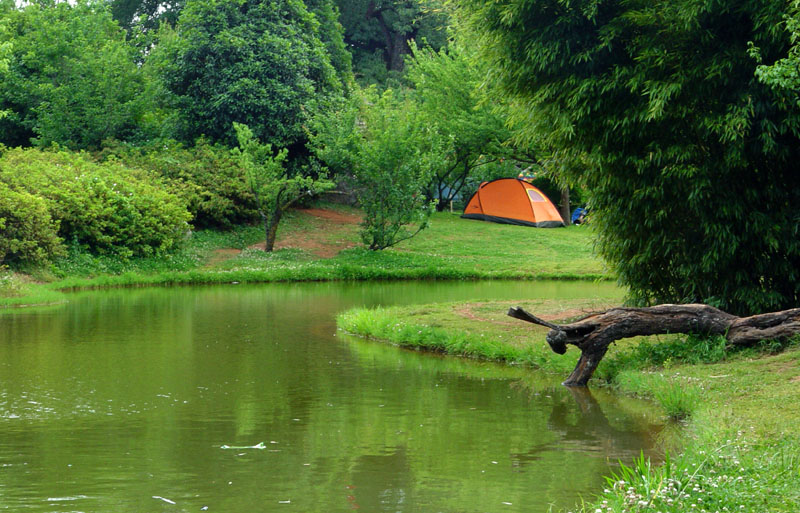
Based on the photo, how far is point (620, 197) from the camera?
13750mm

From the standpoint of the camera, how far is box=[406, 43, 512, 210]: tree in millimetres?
43000

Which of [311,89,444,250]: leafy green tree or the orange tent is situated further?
the orange tent

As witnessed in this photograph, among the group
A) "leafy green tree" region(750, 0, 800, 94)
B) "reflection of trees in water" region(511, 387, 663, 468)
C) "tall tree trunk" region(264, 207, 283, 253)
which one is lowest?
"reflection of trees in water" region(511, 387, 663, 468)

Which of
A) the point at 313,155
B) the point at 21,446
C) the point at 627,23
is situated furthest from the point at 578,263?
the point at 21,446

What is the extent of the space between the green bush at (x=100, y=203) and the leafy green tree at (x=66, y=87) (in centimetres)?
546

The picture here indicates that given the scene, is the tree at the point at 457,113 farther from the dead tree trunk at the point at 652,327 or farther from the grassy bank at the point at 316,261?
the dead tree trunk at the point at 652,327

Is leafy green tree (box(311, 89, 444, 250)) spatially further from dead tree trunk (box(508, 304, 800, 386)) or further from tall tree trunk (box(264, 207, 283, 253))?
dead tree trunk (box(508, 304, 800, 386))

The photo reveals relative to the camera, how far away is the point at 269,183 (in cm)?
3253

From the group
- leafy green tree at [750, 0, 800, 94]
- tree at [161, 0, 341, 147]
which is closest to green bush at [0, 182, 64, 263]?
tree at [161, 0, 341, 147]

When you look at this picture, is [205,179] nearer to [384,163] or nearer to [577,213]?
[384,163]

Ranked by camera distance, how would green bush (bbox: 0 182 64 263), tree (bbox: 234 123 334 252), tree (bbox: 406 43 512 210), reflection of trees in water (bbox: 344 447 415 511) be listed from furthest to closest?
tree (bbox: 406 43 512 210), tree (bbox: 234 123 334 252), green bush (bbox: 0 182 64 263), reflection of trees in water (bbox: 344 447 415 511)

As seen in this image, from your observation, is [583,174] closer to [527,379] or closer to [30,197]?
[527,379]

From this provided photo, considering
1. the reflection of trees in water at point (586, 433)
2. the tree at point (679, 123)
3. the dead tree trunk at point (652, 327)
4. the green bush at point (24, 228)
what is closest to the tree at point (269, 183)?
the green bush at point (24, 228)

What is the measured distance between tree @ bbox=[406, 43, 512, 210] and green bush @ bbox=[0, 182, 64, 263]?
2085 centimetres
